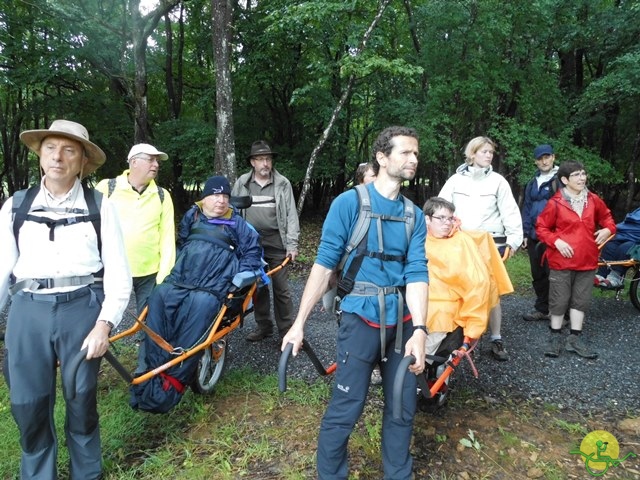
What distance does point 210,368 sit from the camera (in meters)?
3.97

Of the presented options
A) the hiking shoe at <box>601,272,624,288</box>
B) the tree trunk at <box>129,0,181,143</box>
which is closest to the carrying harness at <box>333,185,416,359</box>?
the hiking shoe at <box>601,272,624,288</box>

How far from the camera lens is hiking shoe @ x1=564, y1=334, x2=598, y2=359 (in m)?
4.57

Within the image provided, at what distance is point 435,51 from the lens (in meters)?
10.8

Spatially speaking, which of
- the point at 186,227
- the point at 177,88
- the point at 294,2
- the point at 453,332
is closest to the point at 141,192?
the point at 186,227

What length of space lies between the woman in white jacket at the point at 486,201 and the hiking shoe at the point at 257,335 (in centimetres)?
257

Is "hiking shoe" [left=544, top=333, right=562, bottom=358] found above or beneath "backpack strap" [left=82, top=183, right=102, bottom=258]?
beneath

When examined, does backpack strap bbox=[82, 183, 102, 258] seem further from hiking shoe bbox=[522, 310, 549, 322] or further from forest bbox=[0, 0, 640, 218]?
forest bbox=[0, 0, 640, 218]

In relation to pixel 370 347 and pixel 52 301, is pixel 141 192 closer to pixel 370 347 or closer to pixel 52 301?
pixel 52 301

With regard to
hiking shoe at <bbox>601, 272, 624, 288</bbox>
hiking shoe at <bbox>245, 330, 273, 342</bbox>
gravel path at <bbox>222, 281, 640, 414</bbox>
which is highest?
hiking shoe at <bbox>601, 272, 624, 288</bbox>

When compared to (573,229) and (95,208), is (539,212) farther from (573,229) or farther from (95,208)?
(95,208)

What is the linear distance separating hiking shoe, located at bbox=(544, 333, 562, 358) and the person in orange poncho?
1476 millimetres

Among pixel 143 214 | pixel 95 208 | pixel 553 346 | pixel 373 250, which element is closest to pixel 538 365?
pixel 553 346

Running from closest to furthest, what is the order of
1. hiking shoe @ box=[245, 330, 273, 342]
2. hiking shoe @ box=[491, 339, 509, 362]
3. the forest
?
hiking shoe @ box=[491, 339, 509, 362] → hiking shoe @ box=[245, 330, 273, 342] → the forest

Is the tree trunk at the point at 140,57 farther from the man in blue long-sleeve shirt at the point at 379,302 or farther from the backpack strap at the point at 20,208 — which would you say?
the man in blue long-sleeve shirt at the point at 379,302
